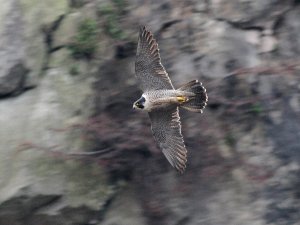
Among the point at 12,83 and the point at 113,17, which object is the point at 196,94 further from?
the point at 12,83

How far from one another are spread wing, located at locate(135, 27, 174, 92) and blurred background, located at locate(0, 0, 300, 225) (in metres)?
0.65

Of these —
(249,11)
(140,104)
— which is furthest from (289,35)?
(140,104)

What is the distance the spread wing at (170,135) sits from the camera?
8305 millimetres

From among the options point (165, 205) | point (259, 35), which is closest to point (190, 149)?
point (165, 205)

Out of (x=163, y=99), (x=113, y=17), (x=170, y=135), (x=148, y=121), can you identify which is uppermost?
(x=113, y=17)

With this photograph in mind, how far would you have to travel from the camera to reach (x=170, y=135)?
834cm

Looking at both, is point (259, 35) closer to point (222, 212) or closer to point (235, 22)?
point (235, 22)

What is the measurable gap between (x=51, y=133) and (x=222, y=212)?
1.46 m

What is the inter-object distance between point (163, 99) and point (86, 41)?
1233mm

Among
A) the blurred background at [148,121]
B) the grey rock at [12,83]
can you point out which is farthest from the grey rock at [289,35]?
the grey rock at [12,83]

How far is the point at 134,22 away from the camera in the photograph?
913cm

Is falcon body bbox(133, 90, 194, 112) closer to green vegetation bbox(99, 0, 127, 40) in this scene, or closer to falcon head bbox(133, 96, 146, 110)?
falcon head bbox(133, 96, 146, 110)

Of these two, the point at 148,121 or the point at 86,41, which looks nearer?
the point at 148,121

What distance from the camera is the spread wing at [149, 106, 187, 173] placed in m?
8.30
